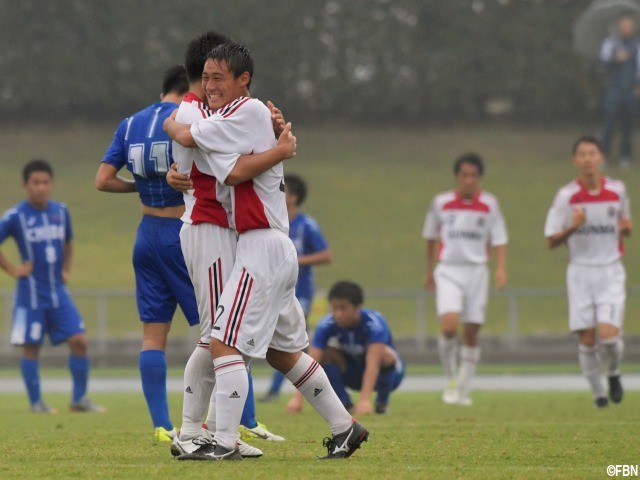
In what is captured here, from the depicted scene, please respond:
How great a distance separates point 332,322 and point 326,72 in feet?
75.2

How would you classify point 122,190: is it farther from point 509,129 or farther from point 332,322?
point 509,129

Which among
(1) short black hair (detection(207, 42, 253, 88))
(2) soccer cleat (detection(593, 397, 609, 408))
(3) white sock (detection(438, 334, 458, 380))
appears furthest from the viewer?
(3) white sock (detection(438, 334, 458, 380))

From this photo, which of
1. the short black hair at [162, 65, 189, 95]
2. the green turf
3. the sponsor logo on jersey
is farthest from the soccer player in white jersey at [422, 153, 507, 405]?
the short black hair at [162, 65, 189, 95]

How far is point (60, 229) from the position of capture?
1274 centimetres

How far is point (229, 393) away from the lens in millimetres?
6754

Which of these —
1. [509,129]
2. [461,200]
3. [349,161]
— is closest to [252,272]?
[461,200]

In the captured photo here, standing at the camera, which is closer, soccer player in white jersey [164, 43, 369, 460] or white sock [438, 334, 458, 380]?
soccer player in white jersey [164, 43, 369, 460]

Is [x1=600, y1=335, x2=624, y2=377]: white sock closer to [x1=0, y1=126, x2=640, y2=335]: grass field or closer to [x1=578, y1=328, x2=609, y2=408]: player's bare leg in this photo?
[x1=578, y1=328, x2=609, y2=408]: player's bare leg

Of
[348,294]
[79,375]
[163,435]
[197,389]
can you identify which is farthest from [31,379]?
[197,389]

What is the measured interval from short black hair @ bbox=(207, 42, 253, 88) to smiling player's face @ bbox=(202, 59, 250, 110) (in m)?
0.02

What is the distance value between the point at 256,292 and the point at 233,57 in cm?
116

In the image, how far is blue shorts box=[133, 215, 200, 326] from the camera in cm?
824

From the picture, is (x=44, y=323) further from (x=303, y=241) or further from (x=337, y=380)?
(x=337, y=380)

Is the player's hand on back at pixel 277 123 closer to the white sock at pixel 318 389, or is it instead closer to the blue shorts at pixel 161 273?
the white sock at pixel 318 389
